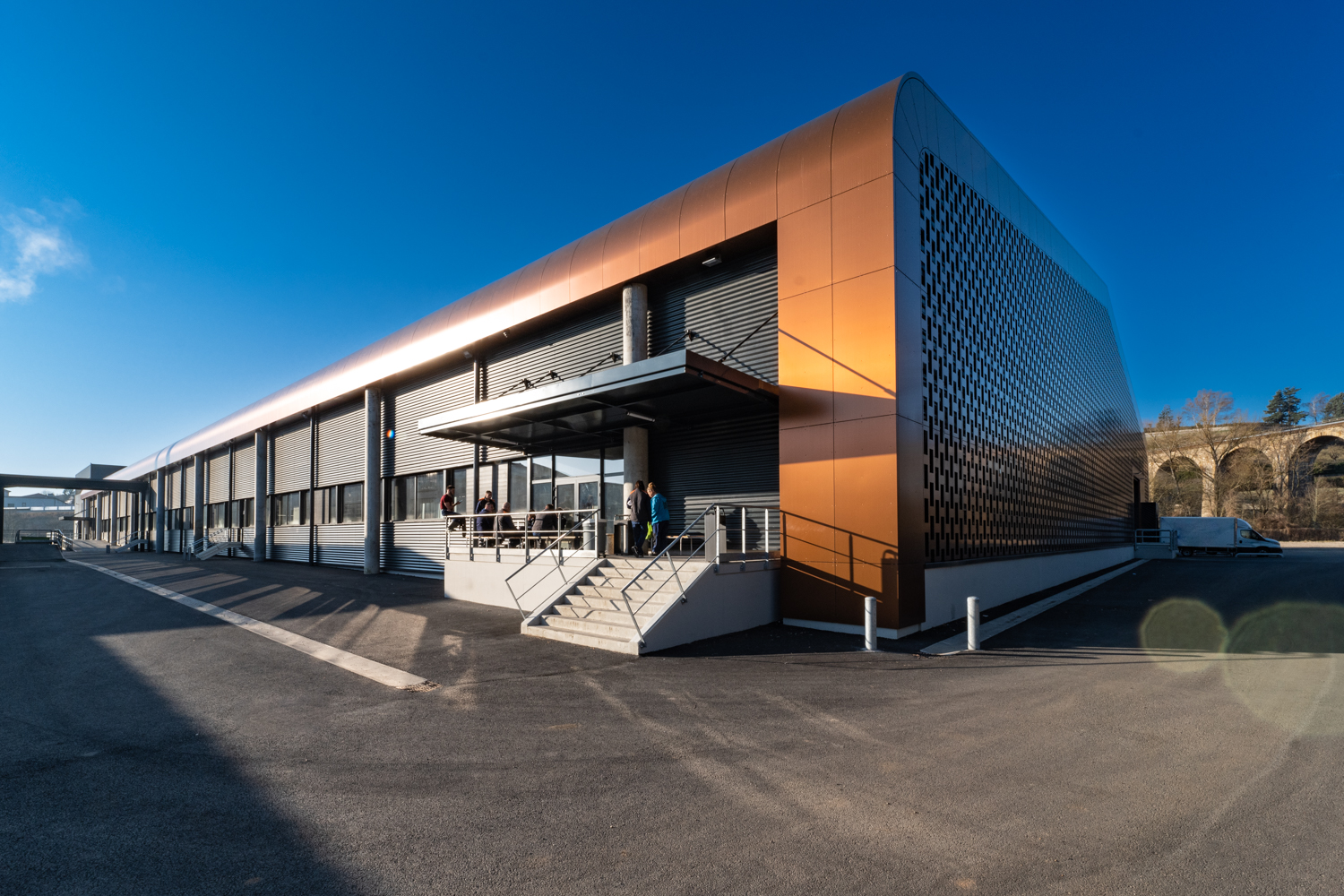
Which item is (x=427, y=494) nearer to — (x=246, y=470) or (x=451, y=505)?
(x=451, y=505)

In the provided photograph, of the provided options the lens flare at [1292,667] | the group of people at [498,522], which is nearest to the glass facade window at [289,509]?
the group of people at [498,522]

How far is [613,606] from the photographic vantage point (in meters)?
11.1

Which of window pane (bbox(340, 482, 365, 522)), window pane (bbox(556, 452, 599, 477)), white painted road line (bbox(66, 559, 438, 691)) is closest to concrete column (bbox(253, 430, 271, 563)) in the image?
window pane (bbox(340, 482, 365, 522))

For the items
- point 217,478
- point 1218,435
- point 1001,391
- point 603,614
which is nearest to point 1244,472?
point 1218,435

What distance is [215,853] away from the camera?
12.5ft

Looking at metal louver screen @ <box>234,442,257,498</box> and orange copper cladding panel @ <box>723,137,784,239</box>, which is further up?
orange copper cladding panel @ <box>723,137,784,239</box>

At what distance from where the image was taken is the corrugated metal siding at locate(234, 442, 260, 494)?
115 feet

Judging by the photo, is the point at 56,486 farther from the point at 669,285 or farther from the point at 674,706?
the point at 674,706

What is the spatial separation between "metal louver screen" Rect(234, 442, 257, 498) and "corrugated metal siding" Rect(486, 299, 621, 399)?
21.0m

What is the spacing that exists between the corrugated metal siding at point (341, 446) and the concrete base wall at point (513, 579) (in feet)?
38.0

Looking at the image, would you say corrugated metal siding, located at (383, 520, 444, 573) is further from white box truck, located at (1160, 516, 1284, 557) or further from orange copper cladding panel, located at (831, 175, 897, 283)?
white box truck, located at (1160, 516, 1284, 557)

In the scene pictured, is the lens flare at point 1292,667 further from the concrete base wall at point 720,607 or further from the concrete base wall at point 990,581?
the concrete base wall at point 720,607

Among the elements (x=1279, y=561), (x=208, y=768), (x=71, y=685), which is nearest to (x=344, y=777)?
(x=208, y=768)

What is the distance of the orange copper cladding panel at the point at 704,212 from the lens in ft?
46.1
